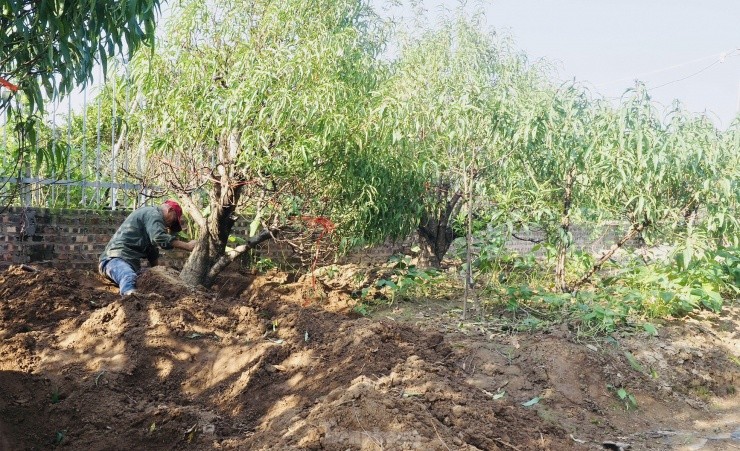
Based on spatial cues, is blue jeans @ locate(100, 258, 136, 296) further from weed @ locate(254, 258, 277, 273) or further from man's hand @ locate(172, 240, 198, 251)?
weed @ locate(254, 258, 277, 273)

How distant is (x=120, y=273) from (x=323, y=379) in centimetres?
312

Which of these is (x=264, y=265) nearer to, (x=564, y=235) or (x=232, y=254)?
(x=232, y=254)

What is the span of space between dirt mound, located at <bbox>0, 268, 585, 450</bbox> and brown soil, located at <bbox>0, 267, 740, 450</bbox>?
13 millimetres

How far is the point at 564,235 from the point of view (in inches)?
280

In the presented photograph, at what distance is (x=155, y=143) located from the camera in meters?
6.98

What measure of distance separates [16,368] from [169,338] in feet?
3.61

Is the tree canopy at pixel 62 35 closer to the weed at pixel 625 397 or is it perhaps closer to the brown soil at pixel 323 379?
the brown soil at pixel 323 379

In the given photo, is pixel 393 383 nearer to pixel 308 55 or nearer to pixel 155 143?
pixel 308 55

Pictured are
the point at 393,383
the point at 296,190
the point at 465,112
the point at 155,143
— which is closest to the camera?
the point at 393,383

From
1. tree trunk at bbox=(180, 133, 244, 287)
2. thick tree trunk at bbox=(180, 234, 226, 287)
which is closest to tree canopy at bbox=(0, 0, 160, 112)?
tree trunk at bbox=(180, 133, 244, 287)

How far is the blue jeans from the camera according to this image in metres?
7.05

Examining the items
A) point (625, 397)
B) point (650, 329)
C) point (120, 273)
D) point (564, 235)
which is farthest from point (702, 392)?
point (120, 273)

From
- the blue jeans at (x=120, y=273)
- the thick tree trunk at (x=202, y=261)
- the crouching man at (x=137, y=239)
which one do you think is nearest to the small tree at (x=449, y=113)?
the thick tree trunk at (x=202, y=261)

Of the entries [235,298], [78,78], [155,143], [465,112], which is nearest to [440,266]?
[235,298]
